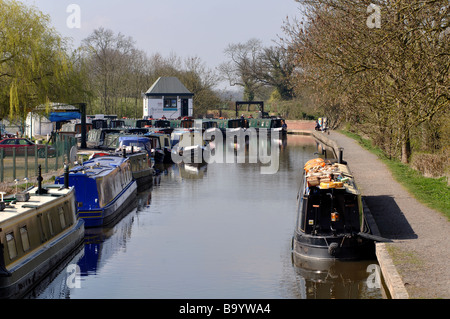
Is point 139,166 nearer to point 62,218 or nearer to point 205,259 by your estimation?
point 62,218

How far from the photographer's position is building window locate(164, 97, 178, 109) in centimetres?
8950

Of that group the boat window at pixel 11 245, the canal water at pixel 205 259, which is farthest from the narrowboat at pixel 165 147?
the boat window at pixel 11 245

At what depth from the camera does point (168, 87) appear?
89.8 m

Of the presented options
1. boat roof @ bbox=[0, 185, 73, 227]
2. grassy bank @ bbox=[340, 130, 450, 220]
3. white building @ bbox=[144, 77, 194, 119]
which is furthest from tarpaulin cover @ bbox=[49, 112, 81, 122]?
boat roof @ bbox=[0, 185, 73, 227]

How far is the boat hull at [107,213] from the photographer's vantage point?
2364cm

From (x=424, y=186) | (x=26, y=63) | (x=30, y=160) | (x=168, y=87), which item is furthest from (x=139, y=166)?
(x=168, y=87)

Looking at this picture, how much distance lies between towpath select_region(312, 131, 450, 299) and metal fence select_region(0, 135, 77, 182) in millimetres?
12684

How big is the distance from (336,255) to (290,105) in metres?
74.7

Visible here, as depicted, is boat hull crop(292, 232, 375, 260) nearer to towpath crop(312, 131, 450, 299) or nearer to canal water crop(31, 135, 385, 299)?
canal water crop(31, 135, 385, 299)

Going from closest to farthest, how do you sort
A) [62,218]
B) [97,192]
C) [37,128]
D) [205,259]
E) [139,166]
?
[62,218] < [205,259] < [97,192] < [139,166] < [37,128]

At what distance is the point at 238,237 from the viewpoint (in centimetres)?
2288

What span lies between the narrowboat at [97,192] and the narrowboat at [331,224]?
305 inches

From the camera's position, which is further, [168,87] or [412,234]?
[168,87]

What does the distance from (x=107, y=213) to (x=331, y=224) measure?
8774mm
